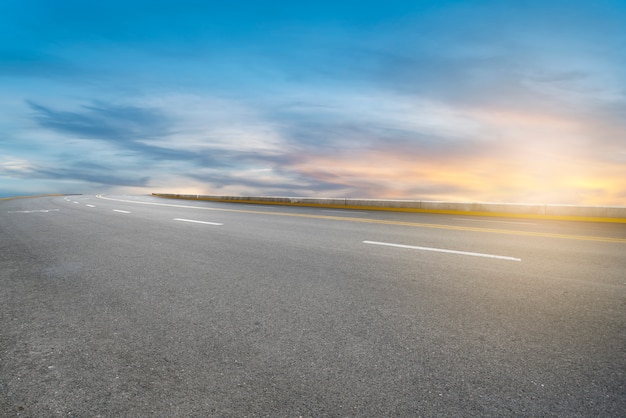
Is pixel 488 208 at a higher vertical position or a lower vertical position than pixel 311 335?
higher

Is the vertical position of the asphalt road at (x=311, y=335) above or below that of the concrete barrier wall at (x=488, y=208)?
below

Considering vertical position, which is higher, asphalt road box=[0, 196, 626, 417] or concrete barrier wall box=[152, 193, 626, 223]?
concrete barrier wall box=[152, 193, 626, 223]

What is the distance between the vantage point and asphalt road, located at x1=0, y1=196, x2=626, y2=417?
227 cm

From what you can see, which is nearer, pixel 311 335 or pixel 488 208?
pixel 311 335

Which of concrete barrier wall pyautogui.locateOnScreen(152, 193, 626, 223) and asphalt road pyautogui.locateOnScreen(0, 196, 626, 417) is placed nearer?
asphalt road pyautogui.locateOnScreen(0, 196, 626, 417)

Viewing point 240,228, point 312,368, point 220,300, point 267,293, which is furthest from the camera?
point 240,228

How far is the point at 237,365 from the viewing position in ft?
8.72

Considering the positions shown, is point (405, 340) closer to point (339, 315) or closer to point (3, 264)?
point (339, 315)

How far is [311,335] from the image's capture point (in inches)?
125

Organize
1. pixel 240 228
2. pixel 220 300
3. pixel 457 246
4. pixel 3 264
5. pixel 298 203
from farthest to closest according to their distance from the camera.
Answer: pixel 298 203, pixel 240 228, pixel 457 246, pixel 3 264, pixel 220 300

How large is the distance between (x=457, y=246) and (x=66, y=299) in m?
6.16

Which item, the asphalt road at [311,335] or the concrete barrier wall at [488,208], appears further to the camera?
the concrete barrier wall at [488,208]

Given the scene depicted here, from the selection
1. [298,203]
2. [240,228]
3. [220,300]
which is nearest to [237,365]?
[220,300]

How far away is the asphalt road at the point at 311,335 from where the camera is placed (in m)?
2.27
